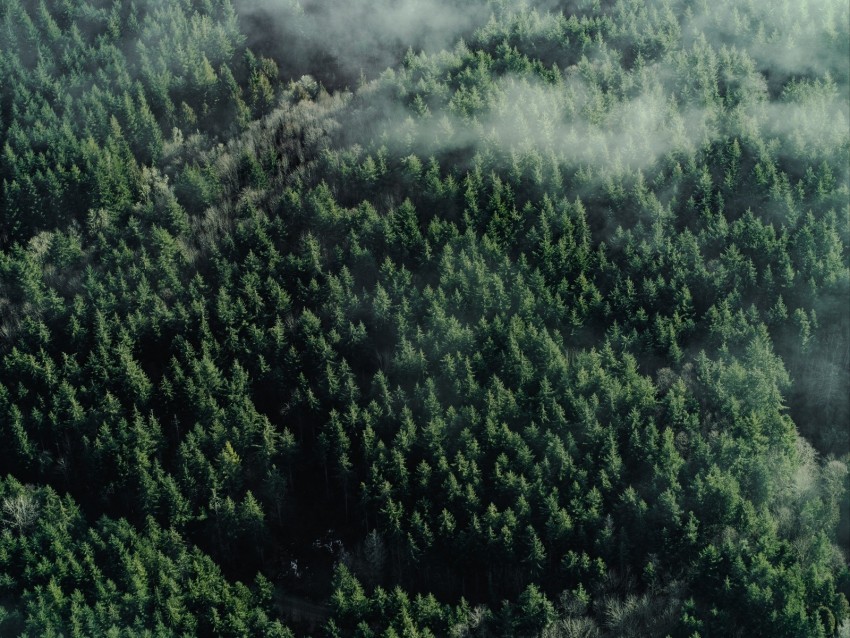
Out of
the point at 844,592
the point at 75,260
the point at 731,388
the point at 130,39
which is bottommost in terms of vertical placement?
the point at 844,592

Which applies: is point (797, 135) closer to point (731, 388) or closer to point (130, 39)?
point (731, 388)

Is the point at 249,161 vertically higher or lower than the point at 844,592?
higher

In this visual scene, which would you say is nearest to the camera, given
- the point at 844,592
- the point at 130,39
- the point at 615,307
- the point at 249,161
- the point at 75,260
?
the point at 844,592

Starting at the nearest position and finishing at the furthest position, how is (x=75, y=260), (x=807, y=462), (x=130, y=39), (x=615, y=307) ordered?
1. (x=807, y=462)
2. (x=615, y=307)
3. (x=75, y=260)
4. (x=130, y=39)

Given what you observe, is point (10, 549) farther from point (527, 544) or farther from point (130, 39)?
point (130, 39)

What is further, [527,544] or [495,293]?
[495,293]

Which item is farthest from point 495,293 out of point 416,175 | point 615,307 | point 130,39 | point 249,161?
point 130,39

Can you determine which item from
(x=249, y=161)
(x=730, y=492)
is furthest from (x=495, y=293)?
(x=249, y=161)
